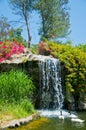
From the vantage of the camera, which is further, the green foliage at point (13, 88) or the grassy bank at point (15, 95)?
the green foliage at point (13, 88)

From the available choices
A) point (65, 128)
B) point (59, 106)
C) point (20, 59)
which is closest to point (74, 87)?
point (59, 106)

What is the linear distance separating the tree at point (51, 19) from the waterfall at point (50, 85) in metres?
12.1

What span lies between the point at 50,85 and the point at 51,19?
13.4 metres

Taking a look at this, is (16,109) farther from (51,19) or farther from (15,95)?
(51,19)

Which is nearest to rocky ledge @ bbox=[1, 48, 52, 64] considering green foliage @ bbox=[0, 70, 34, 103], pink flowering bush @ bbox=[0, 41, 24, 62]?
pink flowering bush @ bbox=[0, 41, 24, 62]

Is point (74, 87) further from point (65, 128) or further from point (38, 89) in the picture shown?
point (65, 128)

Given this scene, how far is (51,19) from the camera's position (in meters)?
30.8

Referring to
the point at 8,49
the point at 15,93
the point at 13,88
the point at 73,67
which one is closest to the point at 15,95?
the point at 15,93

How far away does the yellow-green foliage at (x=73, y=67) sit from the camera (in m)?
18.3

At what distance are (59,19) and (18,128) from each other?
19602 mm

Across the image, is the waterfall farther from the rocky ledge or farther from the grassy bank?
the grassy bank

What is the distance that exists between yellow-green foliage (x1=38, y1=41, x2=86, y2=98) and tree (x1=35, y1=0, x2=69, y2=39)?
422 inches

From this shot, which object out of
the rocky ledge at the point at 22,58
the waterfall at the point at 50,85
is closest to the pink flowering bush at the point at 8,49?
the rocky ledge at the point at 22,58

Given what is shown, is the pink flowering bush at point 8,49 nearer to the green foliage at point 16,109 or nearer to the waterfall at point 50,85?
the waterfall at point 50,85
